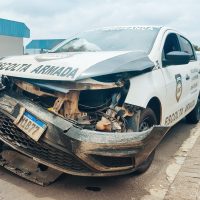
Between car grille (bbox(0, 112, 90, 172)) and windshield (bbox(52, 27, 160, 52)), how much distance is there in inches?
65.0

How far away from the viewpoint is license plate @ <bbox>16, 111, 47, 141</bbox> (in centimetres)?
323

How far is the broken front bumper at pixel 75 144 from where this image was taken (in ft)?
10.4

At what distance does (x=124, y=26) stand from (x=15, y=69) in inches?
88.3

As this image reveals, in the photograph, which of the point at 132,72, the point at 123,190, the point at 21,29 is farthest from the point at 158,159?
the point at 21,29

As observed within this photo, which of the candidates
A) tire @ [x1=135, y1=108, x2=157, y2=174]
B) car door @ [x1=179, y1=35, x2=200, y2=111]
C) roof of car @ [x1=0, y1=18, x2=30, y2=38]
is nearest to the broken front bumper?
tire @ [x1=135, y1=108, x2=157, y2=174]

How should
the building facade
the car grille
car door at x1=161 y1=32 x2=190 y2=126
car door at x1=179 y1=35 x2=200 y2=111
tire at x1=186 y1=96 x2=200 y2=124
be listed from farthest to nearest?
the building facade → tire at x1=186 y1=96 x2=200 y2=124 → car door at x1=179 y1=35 x2=200 y2=111 → car door at x1=161 y1=32 x2=190 y2=126 → the car grille

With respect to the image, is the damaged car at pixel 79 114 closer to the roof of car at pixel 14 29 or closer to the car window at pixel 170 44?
the car window at pixel 170 44

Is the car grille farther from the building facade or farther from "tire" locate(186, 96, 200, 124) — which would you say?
the building facade

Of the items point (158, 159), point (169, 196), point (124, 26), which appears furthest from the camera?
point (124, 26)

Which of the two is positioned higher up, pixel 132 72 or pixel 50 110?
pixel 132 72

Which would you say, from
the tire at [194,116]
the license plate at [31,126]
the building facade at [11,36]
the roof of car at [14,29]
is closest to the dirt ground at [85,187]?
the license plate at [31,126]

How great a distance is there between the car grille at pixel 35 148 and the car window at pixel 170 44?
2.07 metres

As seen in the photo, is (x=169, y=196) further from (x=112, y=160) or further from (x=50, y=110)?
(x=50, y=110)

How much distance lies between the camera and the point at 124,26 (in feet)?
17.7
